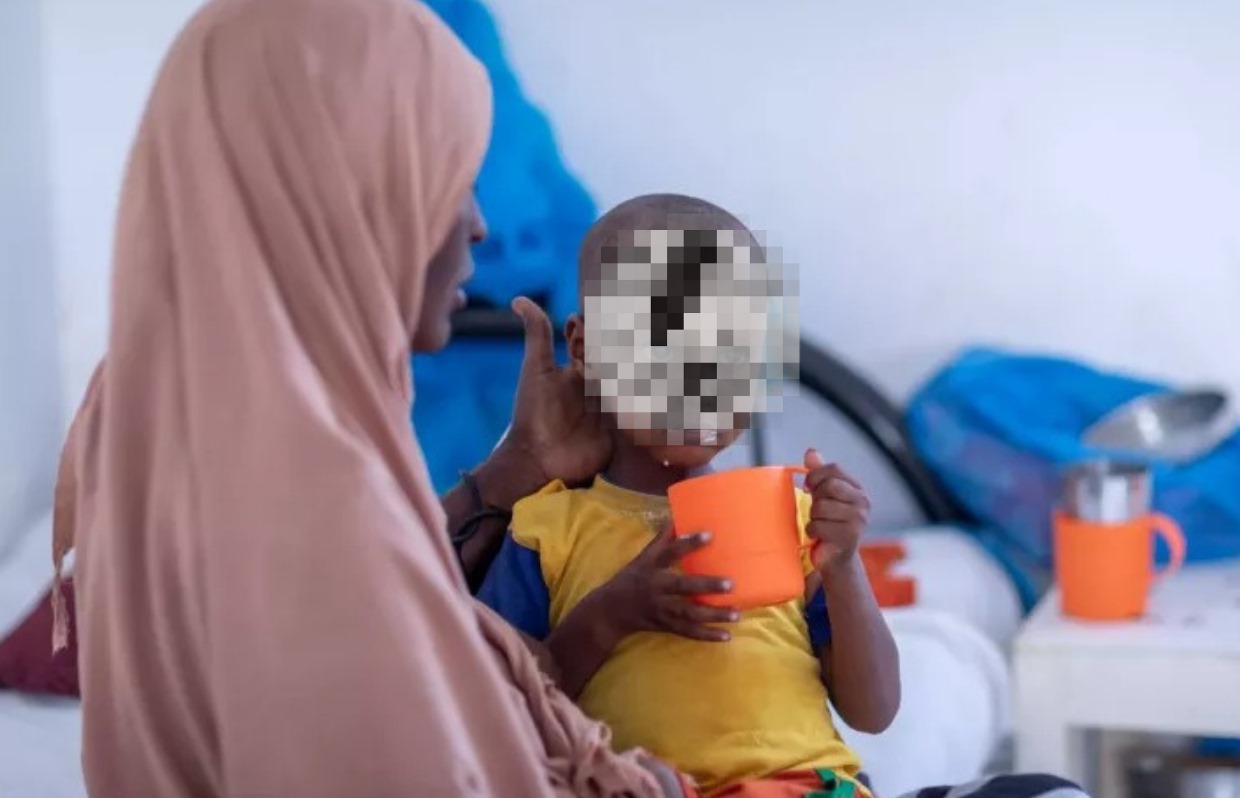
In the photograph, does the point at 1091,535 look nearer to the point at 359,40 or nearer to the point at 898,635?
the point at 898,635

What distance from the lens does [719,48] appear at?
216 cm

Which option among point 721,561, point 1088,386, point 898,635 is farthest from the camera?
point 1088,386

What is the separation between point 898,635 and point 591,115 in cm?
94

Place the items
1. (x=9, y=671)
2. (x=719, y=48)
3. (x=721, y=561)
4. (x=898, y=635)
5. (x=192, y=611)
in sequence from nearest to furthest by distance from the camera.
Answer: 1. (x=192, y=611)
2. (x=721, y=561)
3. (x=898, y=635)
4. (x=9, y=671)
5. (x=719, y=48)

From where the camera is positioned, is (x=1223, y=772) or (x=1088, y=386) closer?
Answer: (x=1223, y=772)

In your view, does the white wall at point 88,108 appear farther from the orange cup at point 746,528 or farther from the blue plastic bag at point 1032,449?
the orange cup at point 746,528

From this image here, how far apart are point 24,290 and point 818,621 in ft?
5.46

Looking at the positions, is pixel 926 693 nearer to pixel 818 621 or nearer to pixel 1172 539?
pixel 1172 539

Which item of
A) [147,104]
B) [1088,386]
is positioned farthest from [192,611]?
[1088,386]

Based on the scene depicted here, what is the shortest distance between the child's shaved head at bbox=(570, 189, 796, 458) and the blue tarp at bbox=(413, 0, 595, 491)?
92cm

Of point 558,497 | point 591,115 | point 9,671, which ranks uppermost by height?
point 591,115

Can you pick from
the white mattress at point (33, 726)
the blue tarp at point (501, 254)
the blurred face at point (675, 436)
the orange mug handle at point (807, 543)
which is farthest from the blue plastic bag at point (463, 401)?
the orange mug handle at point (807, 543)

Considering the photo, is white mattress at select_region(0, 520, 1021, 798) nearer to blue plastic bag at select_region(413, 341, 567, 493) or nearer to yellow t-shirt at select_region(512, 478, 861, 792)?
yellow t-shirt at select_region(512, 478, 861, 792)

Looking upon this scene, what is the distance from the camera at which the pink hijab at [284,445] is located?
2.44ft
